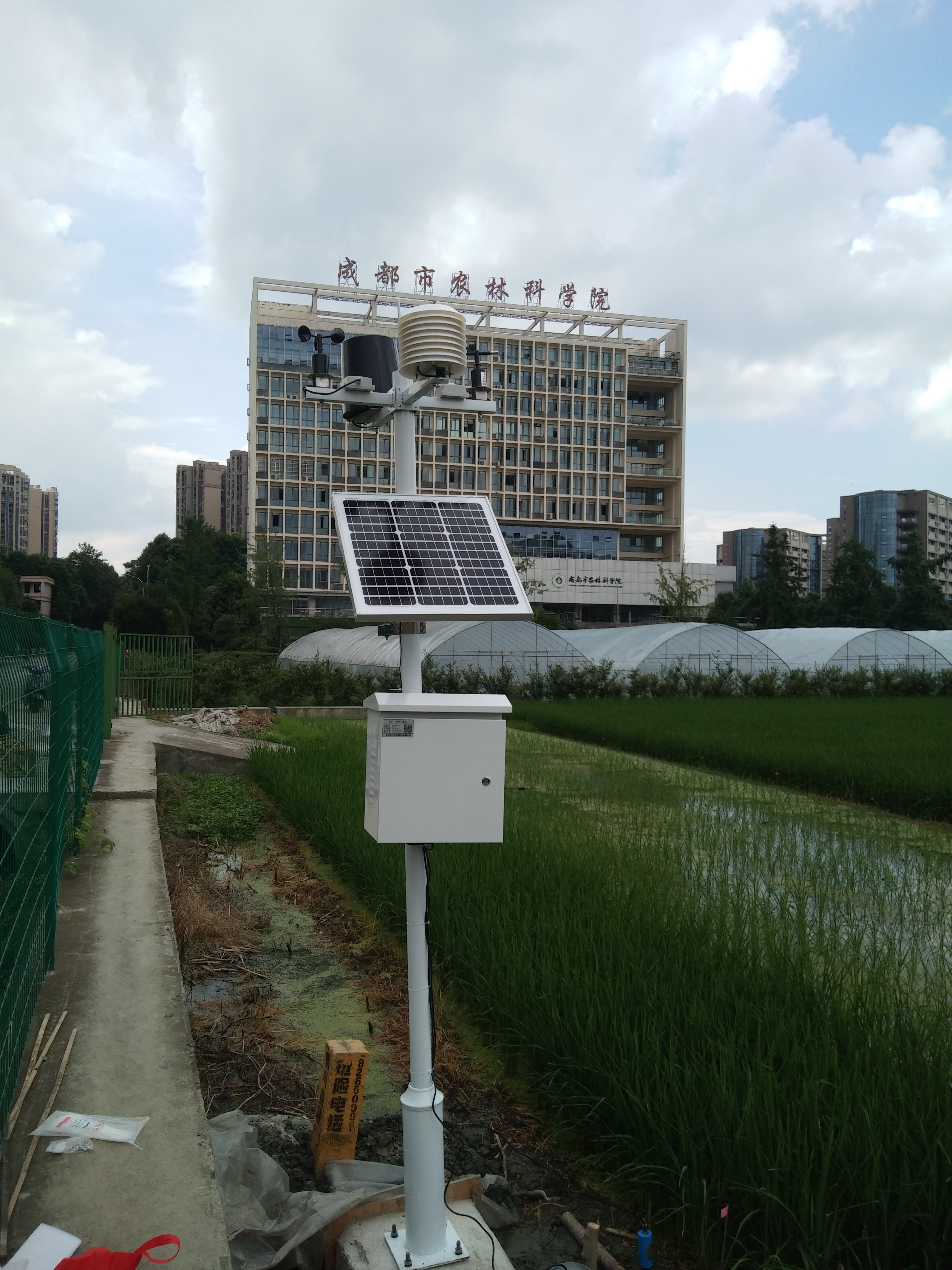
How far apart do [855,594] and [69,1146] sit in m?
58.2

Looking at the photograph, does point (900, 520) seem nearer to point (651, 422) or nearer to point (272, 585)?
point (651, 422)

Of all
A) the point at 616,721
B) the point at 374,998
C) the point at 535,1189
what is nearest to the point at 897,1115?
the point at 535,1189

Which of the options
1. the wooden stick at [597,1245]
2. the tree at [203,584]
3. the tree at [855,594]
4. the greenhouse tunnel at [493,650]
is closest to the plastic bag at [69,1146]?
the wooden stick at [597,1245]

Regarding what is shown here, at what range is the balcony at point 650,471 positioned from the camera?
239ft

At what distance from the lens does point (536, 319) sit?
66688mm

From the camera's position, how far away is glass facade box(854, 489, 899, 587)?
126875 mm

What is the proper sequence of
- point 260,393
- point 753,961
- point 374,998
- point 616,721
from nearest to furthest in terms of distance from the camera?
point 753,961 → point 374,998 → point 616,721 → point 260,393

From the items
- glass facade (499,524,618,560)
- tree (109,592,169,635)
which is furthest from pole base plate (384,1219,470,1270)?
glass facade (499,524,618,560)

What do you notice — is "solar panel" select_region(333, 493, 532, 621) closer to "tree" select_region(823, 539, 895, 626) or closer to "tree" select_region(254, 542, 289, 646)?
"tree" select_region(254, 542, 289, 646)

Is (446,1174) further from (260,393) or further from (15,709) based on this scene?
(260,393)

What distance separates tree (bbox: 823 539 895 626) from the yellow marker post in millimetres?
57232

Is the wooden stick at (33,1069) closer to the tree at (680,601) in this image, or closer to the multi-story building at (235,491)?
the tree at (680,601)

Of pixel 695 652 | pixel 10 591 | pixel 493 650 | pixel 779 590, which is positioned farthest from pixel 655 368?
pixel 493 650

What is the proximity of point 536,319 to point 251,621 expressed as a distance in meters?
31.3
